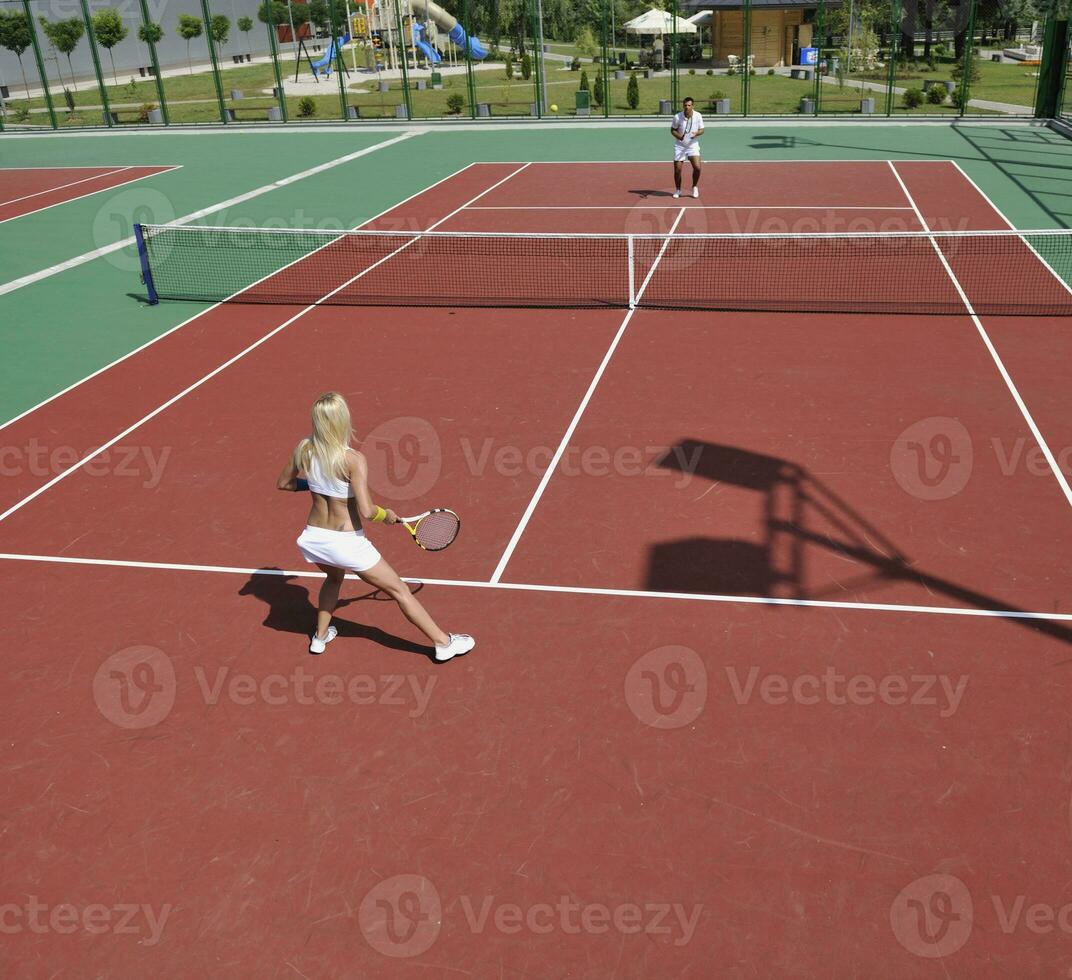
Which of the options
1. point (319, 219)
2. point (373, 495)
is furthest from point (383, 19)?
point (373, 495)

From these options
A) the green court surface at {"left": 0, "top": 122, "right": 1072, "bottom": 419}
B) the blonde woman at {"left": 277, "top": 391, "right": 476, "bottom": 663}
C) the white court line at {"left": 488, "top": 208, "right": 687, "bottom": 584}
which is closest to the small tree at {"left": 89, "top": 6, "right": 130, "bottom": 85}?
the green court surface at {"left": 0, "top": 122, "right": 1072, "bottom": 419}

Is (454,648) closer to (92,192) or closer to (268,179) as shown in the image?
(268,179)

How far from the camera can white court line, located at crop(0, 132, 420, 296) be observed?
17.3 meters

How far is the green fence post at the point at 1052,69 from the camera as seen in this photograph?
27.0m

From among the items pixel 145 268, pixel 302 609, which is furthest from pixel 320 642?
pixel 145 268

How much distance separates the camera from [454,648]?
6.93 metres

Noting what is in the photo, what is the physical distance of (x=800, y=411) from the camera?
10.5 m

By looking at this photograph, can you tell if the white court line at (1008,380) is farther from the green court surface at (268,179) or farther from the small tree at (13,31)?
the small tree at (13,31)

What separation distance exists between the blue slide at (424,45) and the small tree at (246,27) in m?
18.7

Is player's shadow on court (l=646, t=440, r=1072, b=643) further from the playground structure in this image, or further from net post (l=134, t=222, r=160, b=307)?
the playground structure

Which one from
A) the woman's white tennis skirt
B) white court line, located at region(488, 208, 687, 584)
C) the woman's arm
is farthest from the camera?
white court line, located at region(488, 208, 687, 584)

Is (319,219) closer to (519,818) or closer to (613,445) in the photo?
(613,445)

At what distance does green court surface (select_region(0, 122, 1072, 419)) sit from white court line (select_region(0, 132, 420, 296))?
84 mm

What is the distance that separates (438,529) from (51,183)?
79.6ft
